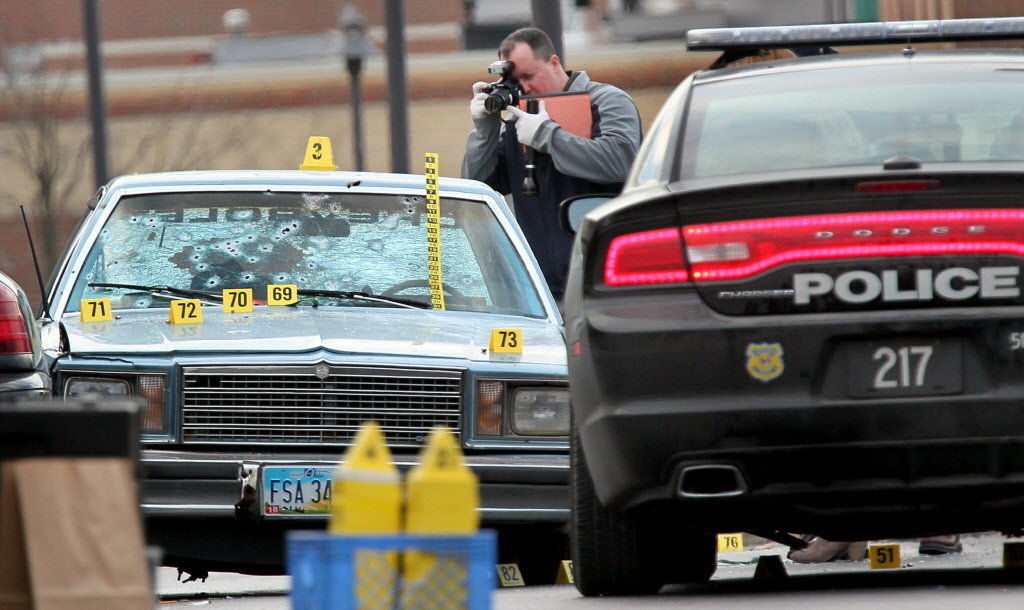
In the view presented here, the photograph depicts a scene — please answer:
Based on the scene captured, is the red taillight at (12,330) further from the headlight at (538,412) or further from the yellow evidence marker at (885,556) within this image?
the yellow evidence marker at (885,556)

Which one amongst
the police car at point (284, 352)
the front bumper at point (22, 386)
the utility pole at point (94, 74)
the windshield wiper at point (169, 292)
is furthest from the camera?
the utility pole at point (94, 74)

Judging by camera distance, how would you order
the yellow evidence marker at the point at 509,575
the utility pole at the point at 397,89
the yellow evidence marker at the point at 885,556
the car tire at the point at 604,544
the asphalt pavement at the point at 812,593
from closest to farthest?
the asphalt pavement at the point at 812,593, the car tire at the point at 604,544, the yellow evidence marker at the point at 509,575, the yellow evidence marker at the point at 885,556, the utility pole at the point at 397,89

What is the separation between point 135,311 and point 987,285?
366 cm

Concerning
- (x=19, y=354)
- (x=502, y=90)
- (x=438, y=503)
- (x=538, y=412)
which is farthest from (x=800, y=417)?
(x=502, y=90)

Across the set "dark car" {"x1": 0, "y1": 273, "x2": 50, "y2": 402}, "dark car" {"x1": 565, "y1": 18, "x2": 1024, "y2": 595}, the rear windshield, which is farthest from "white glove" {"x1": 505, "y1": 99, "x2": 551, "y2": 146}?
"dark car" {"x1": 565, "y1": 18, "x2": 1024, "y2": 595}

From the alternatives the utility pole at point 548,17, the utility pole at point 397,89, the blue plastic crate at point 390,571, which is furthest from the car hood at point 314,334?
the utility pole at point 397,89

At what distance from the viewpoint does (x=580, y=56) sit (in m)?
38.9

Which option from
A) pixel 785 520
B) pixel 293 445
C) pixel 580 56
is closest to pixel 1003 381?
pixel 785 520

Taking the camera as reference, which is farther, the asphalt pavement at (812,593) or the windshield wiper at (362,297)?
the windshield wiper at (362,297)

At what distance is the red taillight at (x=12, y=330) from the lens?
21.3 ft

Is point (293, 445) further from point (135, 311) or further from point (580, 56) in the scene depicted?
point (580, 56)

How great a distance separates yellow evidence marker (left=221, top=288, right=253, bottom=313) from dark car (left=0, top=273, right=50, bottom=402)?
100cm

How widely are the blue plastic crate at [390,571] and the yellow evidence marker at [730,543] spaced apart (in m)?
4.90

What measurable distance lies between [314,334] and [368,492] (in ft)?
11.9
